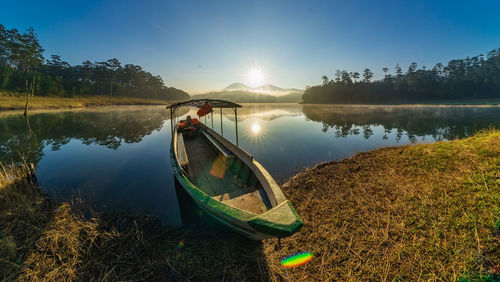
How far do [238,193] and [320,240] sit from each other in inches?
107

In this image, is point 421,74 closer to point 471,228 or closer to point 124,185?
point 471,228

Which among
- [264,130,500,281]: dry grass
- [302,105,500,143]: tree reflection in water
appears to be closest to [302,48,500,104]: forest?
[302,105,500,143]: tree reflection in water

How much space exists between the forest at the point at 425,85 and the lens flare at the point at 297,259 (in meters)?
110

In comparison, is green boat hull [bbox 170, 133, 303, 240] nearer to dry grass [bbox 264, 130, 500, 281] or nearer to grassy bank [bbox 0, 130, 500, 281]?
grassy bank [bbox 0, 130, 500, 281]

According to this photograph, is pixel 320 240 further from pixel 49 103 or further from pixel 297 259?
pixel 49 103

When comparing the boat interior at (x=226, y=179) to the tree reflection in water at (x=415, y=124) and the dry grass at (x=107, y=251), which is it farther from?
the tree reflection in water at (x=415, y=124)

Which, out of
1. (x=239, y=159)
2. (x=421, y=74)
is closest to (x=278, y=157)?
(x=239, y=159)

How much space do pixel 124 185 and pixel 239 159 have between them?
6407 millimetres

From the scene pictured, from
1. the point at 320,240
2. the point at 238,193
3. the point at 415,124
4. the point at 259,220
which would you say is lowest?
the point at 320,240

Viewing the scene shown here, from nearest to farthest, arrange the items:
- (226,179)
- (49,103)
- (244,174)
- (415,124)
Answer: (244,174)
(226,179)
(415,124)
(49,103)

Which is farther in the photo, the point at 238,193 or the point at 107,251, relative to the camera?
the point at 238,193

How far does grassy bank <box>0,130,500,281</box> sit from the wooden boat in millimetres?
1104

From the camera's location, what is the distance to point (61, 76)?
78.6m

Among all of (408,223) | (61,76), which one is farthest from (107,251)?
(61,76)
